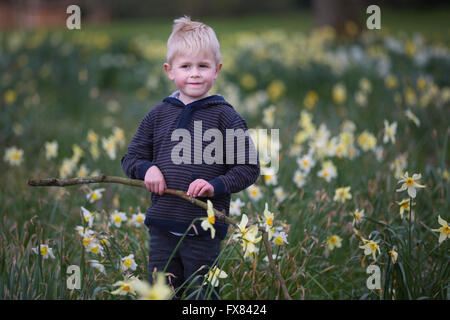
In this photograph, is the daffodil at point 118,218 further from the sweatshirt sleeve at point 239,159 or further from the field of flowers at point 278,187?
the sweatshirt sleeve at point 239,159

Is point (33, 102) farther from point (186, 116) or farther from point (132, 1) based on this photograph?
point (132, 1)

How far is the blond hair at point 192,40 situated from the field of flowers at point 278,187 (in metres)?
0.60

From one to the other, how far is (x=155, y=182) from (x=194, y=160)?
0.53ft

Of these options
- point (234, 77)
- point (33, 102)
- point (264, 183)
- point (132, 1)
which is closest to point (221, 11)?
point (132, 1)

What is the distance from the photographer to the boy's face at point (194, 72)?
168 centimetres

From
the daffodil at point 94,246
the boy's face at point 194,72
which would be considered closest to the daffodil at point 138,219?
the daffodil at point 94,246

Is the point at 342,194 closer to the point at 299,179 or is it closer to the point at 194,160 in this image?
the point at 299,179

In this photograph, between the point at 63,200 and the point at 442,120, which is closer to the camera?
the point at 63,200

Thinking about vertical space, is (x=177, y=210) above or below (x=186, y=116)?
below

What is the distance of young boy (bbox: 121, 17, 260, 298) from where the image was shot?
5.52 feet

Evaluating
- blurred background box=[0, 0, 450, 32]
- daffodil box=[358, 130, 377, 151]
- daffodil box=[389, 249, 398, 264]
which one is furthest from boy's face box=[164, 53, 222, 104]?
blurred background box=[0, 0, 450, 32]

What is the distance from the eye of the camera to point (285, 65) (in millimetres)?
5961

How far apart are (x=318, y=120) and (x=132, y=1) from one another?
2675 cm
